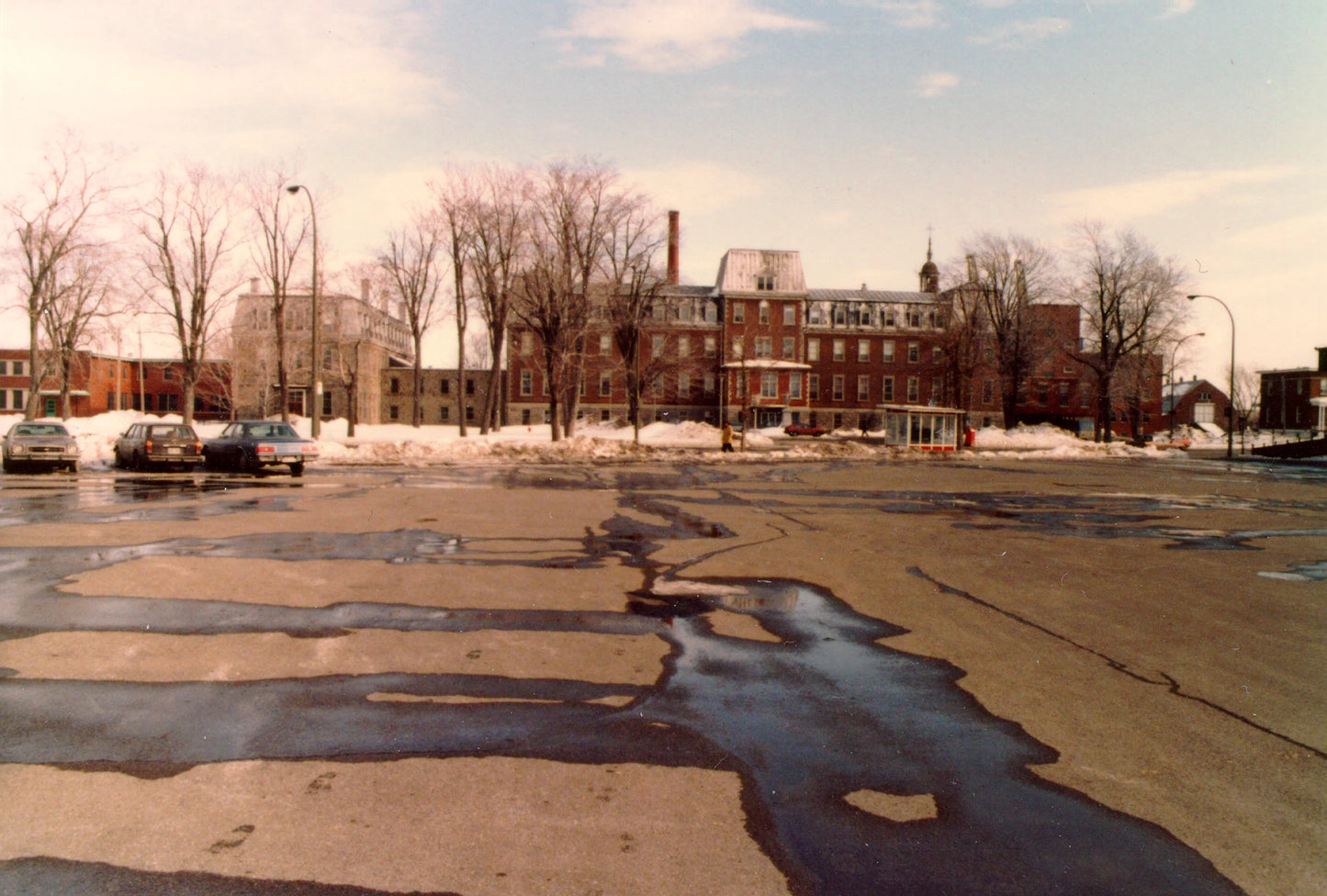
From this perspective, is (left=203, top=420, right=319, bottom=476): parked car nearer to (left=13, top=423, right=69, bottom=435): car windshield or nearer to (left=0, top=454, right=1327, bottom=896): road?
(left=13, top=423, right=69, bottom=435): car windshield

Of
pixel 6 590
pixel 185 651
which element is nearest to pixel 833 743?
pixel 185 651

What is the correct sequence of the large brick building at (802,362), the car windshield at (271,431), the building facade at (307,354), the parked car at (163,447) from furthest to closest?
the large brick building at (802,362)
the building facade at (307,354)
the car windshield at (271,431)
the parked car at (163,447)

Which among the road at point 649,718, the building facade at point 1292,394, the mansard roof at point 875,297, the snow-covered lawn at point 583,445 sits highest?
the mansard roof at point 875,297

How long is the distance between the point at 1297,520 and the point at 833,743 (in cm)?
1703

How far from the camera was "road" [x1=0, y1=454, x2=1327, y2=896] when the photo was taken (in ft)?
11.6

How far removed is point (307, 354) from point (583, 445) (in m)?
40.0

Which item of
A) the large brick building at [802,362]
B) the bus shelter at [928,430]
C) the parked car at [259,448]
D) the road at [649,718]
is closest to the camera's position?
the road at [649,718]

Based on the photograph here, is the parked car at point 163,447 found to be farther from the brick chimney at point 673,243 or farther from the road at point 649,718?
the brick chimney at point 673,243

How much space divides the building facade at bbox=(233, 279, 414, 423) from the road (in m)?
51.9

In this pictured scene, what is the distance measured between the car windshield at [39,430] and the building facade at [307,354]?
103 ft

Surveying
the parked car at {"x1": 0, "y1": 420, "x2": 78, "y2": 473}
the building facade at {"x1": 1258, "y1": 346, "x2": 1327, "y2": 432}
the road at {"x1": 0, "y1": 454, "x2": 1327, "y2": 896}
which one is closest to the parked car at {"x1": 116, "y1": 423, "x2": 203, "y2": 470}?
the parked car at {"x1": 0, "y1": 420, "x2": 78, "y2": 473}

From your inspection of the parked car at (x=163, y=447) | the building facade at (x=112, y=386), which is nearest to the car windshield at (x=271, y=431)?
the parked car at (x=163, y=447)

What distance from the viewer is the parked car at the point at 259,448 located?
23953 millimetres

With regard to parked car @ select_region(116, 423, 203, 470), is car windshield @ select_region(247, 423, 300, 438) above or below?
above
